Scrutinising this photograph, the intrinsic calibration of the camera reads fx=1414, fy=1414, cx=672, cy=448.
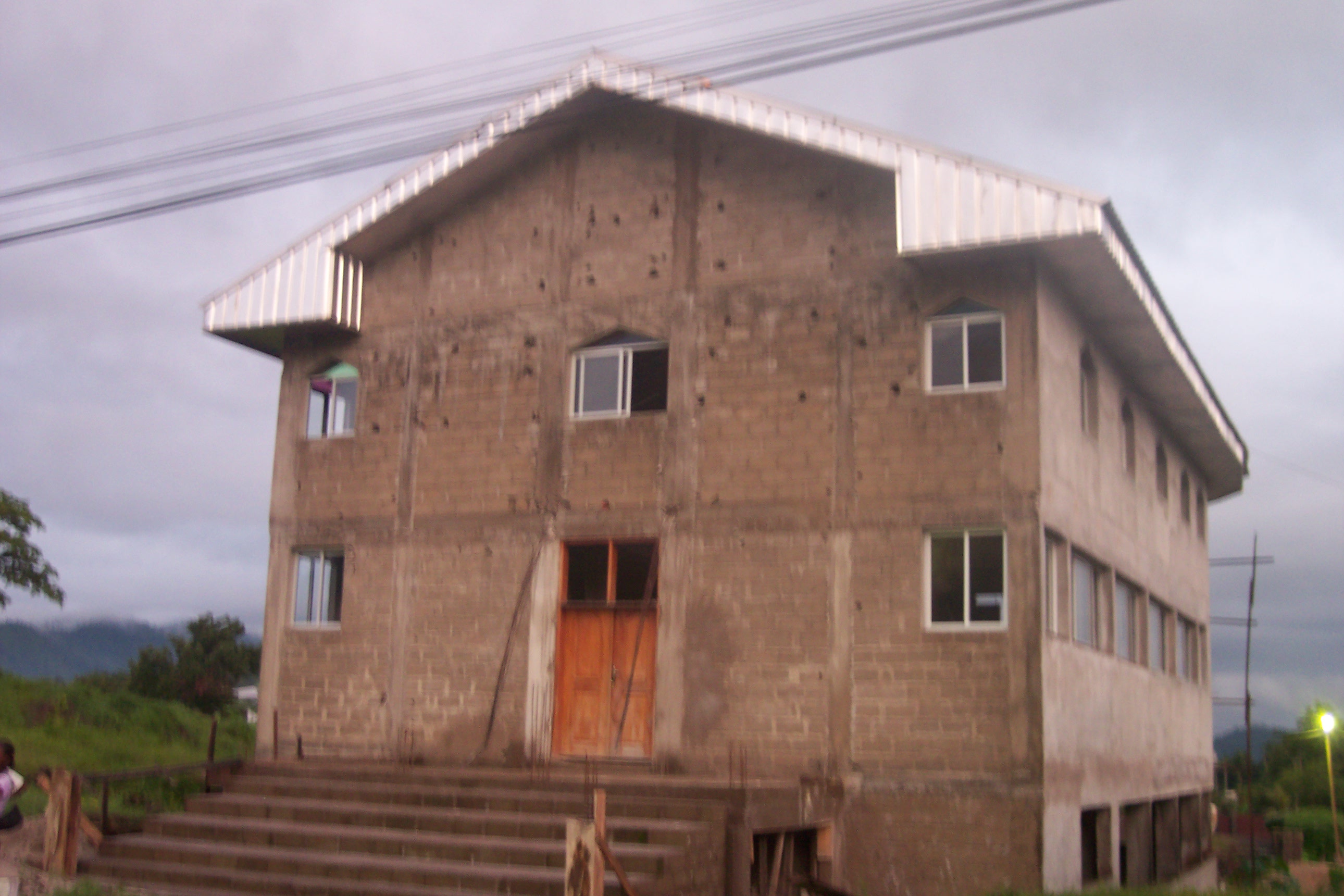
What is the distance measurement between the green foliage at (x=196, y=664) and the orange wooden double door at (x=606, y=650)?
32.5 meters

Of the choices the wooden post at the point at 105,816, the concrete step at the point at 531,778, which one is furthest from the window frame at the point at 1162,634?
the wooden post at the point at 105,816

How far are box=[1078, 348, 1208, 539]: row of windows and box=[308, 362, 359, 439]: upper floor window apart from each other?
33.2 ft

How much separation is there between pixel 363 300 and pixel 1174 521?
15.0m

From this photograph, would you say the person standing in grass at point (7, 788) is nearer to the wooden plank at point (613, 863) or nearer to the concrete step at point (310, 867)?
the concrete step at point (310, 867)

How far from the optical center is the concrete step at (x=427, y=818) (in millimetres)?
13914

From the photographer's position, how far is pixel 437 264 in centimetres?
2011

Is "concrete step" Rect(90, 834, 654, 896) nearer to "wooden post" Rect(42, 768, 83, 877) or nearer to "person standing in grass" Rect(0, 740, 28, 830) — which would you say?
"wooden post" Rect(42, 768, 83, 877)

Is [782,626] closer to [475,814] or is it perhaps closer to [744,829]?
[744,829]

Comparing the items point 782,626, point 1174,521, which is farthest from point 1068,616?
point 1174,521

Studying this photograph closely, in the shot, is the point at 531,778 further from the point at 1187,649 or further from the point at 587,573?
the point at 1187,649

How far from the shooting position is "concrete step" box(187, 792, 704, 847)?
45.6 feet

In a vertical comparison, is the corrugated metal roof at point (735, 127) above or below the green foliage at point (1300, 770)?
above

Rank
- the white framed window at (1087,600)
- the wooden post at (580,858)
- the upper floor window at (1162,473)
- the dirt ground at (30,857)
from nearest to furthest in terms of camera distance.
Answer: the wooden post at (580,858) → the dirt ground at (30,857) → the white framed window at (1087,600) → the upper floor window at (1162,473)

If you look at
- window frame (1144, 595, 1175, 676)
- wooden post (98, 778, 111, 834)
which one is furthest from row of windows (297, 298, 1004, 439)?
window frame (1144, 595, 1175, 676)
